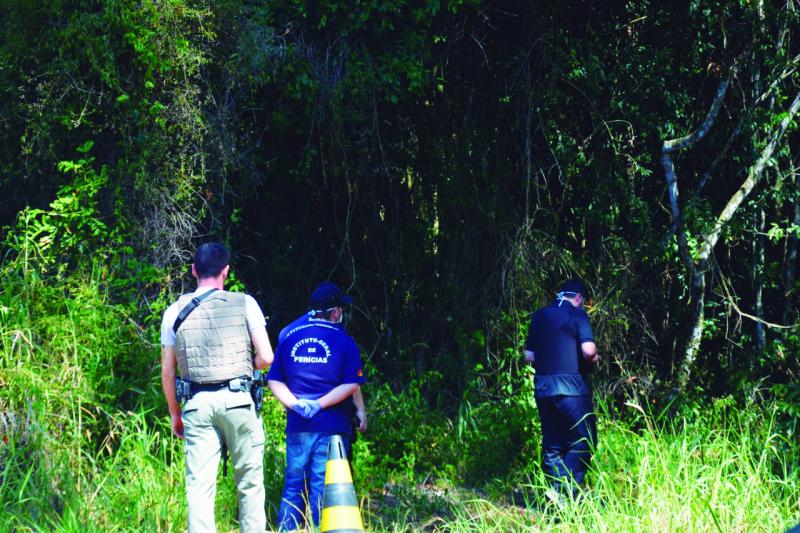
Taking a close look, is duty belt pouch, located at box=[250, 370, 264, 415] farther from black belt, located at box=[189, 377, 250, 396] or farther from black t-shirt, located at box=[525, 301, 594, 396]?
black t-shirt, located at box=[525, 301, 594, 396]

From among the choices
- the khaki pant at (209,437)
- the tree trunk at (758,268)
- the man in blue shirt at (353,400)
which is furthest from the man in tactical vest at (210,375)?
the tree trunk at (758,268)

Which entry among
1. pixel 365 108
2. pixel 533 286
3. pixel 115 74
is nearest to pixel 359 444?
pixel 533 286

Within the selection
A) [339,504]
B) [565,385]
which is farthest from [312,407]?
[565,385]

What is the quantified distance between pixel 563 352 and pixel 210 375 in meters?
2.79

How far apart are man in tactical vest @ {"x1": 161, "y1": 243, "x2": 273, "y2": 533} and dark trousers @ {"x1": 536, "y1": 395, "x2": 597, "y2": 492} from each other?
8.15 feet

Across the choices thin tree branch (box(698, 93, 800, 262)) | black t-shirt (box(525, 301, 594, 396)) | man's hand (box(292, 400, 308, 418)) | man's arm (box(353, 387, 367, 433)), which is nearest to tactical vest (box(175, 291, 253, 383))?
man's hand (box(292, 400, 308, 418))

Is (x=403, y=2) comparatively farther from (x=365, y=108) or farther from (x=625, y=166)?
(x=625, y=166)

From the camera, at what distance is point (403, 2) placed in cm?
805

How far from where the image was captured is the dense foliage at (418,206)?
281 inches

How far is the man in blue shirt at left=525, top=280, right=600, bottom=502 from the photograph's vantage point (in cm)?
659

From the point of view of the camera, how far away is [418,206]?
9.59m

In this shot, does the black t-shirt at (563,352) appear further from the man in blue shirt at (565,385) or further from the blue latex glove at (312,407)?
the blue latex glove at (312,407)

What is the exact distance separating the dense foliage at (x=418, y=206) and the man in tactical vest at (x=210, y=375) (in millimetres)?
1120

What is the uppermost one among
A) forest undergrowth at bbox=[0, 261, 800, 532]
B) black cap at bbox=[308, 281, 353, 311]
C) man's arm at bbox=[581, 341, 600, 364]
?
black cap at bbox=[308, 281, 353, 311]
